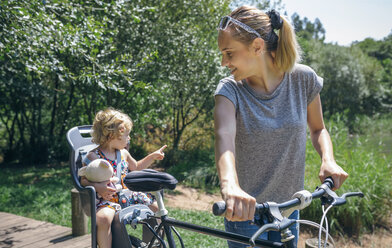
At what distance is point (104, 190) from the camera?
2.47 meters

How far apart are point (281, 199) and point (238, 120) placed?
0.40m

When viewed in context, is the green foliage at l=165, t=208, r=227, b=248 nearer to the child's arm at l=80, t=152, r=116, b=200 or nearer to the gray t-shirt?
the child's arm at l=80, t=152, r=116, b=200

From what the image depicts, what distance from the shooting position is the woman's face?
4.83 ft

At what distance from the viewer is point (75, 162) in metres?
Answer: 2.59

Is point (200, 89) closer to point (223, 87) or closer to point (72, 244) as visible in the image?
point (72, 244)

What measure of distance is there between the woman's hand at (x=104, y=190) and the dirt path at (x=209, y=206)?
2859 mm

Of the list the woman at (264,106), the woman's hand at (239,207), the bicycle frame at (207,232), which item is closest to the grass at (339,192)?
the bicycle frame at (207,232)

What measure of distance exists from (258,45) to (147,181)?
730mm

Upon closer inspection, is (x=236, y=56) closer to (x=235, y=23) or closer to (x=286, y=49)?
(x=235, y=23)

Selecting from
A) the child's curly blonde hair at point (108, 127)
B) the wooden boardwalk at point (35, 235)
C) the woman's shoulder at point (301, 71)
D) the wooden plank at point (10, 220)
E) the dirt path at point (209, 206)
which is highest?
the woman's shoulder at point (301, 71)

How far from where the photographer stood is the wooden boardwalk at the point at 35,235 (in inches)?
147

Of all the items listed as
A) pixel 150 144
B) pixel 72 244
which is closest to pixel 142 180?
pixel 72 244

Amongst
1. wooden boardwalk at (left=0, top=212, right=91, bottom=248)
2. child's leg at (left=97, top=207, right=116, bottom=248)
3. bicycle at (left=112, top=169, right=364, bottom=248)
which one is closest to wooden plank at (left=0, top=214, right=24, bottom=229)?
wooden boardwalk at (left=0, top=212, right=91, bottom=248)

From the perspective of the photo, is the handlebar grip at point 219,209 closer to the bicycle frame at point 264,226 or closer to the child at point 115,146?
the bicycle frame at point 264,226
